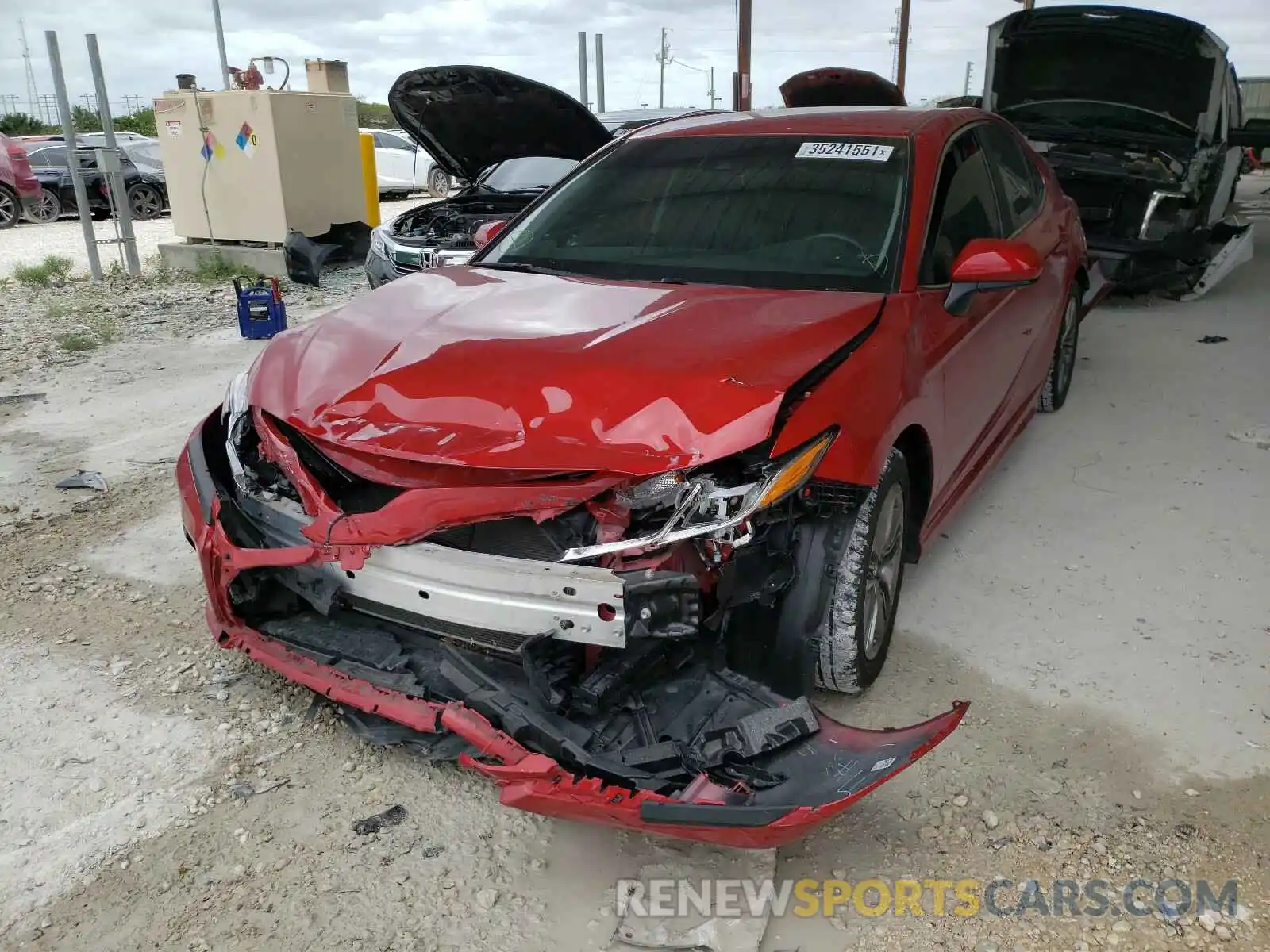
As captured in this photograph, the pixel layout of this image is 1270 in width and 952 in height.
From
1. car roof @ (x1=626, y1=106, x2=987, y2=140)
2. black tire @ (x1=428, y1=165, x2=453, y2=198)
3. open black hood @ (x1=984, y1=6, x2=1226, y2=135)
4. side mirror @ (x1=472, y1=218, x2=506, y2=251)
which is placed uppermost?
open black hood @ (x1=984, y1=6, x2=1226, y2=135)

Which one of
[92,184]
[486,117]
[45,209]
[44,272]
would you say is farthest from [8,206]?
[486,117]

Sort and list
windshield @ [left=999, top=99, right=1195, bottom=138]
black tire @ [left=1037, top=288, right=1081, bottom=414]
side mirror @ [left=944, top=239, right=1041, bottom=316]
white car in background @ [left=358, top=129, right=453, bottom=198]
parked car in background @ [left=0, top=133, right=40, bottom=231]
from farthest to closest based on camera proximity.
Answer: white car in background @ [left=358, top=129, right=453, bottom=198]
parked car in background @ [left=0, top=133, right=40, bottom=231]
windshield @ [left=999, top=99, right=1195, bottom=138]
black tire @ [left=1037, top=288, right=1081, bottom=414]
side mirror @ [left=944, top=239, right=1041, bottom=316]

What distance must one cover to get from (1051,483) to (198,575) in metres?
3.56

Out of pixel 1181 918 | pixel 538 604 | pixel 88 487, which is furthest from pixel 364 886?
pixel 88 487

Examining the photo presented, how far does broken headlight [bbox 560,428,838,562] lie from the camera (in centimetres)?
205

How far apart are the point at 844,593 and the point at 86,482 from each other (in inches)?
145

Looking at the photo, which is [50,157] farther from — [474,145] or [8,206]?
[474,145]

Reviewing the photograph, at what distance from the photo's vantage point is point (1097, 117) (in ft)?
27.1

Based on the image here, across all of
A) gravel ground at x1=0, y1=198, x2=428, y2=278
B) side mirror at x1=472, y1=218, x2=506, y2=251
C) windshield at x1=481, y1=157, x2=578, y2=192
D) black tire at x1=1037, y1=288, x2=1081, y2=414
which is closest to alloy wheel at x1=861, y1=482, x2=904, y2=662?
side mirror at x1=472, y1=218, x2=506, y2=251

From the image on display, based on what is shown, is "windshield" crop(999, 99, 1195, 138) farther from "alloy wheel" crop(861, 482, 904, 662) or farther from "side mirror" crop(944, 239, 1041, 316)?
"alloy wheel" crop(861, 482, 904, 662)

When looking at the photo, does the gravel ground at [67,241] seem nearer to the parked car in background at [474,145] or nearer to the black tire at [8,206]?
the black tire at [8,206]

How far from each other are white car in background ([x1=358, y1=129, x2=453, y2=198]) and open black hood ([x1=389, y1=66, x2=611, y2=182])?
11.4m

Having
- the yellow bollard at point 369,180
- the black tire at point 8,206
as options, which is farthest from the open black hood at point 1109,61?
the black tire at point 8,206

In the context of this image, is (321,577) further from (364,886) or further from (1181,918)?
(1181,918)
